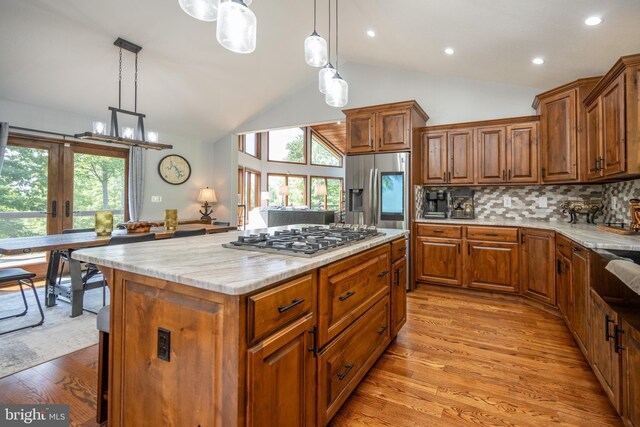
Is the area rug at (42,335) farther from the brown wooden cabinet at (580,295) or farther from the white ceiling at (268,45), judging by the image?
the brown wooden cabinet at (580,295)

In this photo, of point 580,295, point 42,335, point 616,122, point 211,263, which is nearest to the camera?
point 211,263

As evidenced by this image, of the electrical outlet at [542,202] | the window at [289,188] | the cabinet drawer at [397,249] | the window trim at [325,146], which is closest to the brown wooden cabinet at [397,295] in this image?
the cabinet drawer at [397,249]

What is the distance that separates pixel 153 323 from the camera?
1172 mm

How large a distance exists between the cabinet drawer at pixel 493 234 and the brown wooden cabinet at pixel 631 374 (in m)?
2.10

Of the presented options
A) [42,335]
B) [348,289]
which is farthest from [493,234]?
[42,335]

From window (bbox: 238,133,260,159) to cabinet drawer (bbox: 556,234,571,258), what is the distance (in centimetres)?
721

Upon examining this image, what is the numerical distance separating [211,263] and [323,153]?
11303mm

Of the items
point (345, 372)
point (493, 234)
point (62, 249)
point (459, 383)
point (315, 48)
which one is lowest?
point (459, 383)

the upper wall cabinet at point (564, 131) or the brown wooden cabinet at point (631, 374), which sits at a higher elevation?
the upper wall cabinet at point (564, 131)

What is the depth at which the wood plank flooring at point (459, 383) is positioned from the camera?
165 cm

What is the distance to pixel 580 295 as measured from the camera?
2.19 meters

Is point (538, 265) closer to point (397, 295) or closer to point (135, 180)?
point (397, 295)

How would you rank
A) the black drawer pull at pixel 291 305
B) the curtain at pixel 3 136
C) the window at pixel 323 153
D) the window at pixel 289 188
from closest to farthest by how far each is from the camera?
the black drawer pull at pixel 291 305
the curtain at pixel 3 136
the window at pixel 289 188
the window at pixel 323 153

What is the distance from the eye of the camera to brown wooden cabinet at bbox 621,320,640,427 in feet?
4.33
